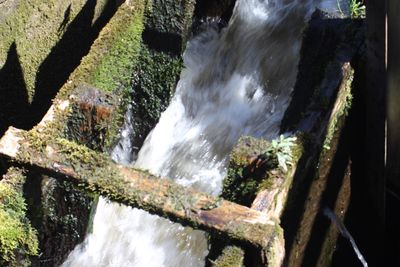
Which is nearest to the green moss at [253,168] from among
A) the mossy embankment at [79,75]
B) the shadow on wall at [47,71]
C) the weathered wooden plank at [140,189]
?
the weathered wooden plank at [140,189]

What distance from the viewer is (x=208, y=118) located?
6305 mm

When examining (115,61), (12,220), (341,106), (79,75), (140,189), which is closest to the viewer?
(140,189)

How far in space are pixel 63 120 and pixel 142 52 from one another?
3.95ft

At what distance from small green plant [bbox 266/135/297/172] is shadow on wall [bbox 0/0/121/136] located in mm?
2410

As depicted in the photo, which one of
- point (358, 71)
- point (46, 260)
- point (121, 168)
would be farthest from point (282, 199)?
point (46, 260)

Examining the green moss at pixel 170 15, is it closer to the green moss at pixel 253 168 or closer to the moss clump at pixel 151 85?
the moss clump at pixel 151 85

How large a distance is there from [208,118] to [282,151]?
7.85 feet

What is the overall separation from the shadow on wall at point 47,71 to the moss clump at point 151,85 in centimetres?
73

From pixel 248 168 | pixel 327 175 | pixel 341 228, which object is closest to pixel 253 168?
pixel 248 168

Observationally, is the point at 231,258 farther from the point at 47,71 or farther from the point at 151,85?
the point at 47,71

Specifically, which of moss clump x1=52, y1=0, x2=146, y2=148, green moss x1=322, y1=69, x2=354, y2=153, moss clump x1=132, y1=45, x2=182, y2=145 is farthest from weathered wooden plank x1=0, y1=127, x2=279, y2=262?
moss clump x1=132, y1=45, x2=182, y2=145

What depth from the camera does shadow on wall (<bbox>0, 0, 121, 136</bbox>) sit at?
538 centimetres

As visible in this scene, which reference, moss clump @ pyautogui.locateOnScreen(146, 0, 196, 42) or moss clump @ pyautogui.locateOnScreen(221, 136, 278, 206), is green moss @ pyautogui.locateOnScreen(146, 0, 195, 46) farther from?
moss clump @ pyautogui.locateOnScreen(221, 136, 278, 206)

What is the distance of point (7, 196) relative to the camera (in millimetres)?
4035
